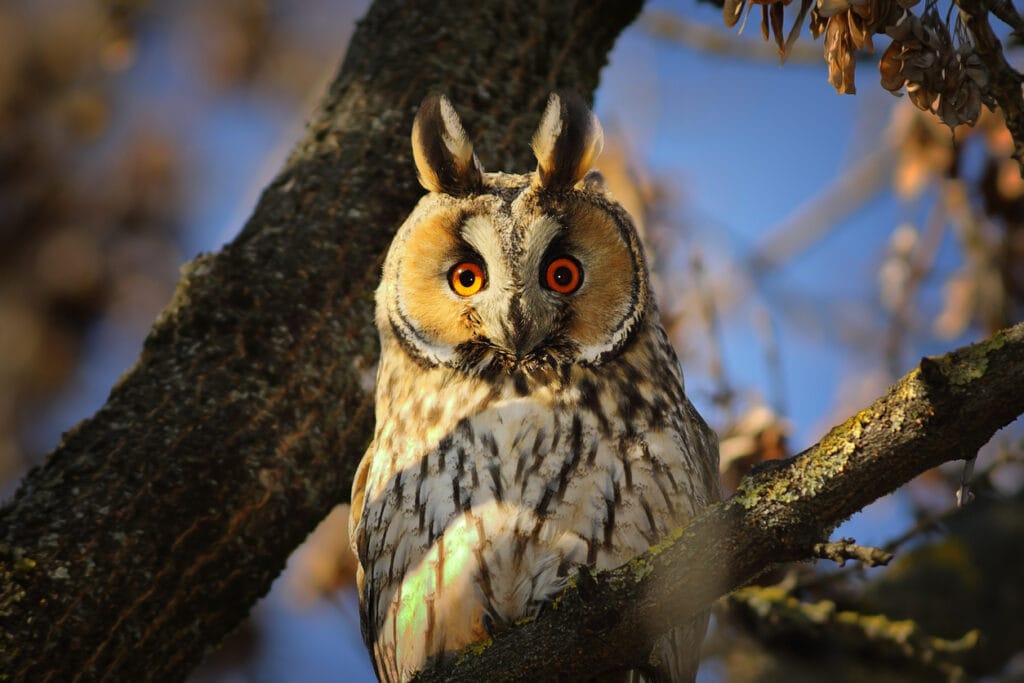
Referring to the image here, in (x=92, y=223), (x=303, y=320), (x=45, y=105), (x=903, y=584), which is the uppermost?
(x=45, y=105)

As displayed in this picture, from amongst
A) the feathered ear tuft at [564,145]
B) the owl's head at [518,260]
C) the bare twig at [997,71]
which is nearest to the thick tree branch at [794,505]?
the bare twig at [997,71]

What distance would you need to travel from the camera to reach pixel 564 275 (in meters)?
2.51

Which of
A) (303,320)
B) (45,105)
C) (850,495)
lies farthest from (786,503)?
(45,105)

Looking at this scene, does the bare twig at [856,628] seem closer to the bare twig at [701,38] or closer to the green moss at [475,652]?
the green moss at [475,652]

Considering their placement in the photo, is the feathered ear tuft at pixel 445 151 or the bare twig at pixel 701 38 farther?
the bare twig at pixel 701 38

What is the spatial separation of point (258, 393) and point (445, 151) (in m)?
0.72

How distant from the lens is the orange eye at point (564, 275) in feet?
8.18

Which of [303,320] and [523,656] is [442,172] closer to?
[303,320]

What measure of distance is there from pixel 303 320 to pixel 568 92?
86 centimetres

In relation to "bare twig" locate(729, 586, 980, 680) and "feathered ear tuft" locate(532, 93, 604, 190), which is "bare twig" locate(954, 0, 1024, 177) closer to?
"feathered ear tuft" locate(532, 93, 604, 190)

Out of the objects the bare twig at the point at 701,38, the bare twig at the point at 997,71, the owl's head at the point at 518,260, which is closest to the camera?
the bare twig at the point at 997,71

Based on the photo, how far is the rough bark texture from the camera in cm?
227

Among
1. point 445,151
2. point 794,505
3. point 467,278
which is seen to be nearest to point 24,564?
point 467,278

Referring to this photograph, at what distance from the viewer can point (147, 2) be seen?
384cm
